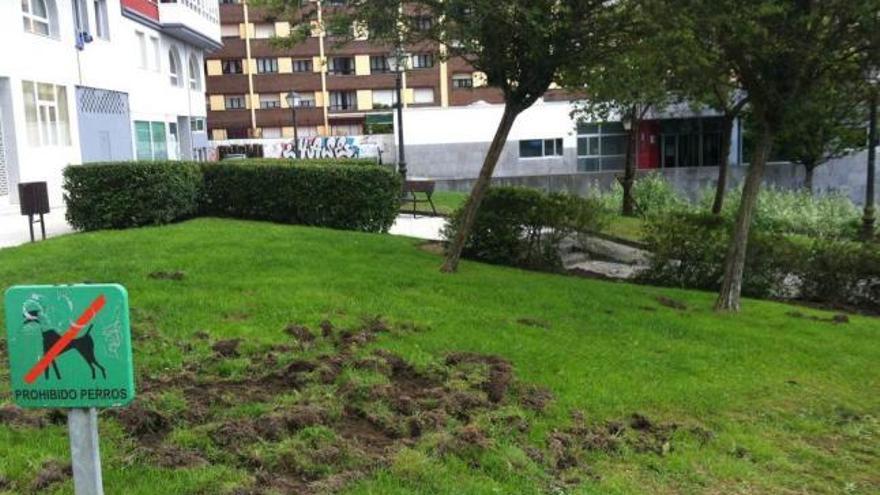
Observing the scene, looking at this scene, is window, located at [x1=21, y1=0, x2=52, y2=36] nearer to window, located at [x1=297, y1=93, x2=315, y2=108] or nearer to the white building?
the white building

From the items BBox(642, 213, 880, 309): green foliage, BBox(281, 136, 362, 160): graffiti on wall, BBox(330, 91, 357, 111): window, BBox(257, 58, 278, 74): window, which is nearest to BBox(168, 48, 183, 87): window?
BBox(281, 136, 362, 160): graffiti on wall

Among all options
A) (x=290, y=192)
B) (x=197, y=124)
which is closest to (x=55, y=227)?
(x=290, y=192)

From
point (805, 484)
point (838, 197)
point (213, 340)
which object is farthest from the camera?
point (838, 197)

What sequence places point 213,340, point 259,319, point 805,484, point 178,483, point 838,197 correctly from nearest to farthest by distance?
point 178,483 → point 805,484 → point 213,340 → point 259,319 → point 838,197

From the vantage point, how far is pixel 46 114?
23641mm

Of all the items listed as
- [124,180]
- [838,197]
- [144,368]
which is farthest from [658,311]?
[838,197]

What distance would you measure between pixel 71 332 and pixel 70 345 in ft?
0.16

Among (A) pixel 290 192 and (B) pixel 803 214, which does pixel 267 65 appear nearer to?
(B) pixel 803 214

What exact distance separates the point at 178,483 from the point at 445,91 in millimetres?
68445

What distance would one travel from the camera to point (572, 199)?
40.7 feet

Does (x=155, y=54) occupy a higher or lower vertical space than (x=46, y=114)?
higher

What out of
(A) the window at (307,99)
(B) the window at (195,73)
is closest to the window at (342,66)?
(A) the window at (307,99)

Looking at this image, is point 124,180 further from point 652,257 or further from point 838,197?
point 838,197

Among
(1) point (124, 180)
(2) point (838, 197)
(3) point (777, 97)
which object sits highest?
(3) point (777, 97)
